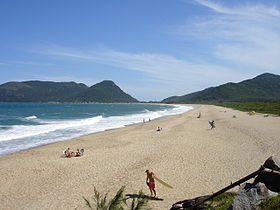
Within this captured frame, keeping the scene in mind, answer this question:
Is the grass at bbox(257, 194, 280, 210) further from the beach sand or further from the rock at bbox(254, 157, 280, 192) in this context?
the beach sand

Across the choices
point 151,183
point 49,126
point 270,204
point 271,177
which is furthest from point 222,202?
point 49,126

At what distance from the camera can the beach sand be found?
30.7 feet

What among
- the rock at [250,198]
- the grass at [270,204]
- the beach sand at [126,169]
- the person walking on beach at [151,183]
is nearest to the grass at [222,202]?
the rock at [250,198]

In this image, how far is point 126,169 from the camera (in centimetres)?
1245

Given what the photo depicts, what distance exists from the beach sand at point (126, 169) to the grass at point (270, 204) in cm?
382

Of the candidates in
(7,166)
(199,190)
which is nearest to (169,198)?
(199,190)

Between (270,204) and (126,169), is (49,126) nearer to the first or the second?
(126,169)

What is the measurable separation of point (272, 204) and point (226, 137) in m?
17.1

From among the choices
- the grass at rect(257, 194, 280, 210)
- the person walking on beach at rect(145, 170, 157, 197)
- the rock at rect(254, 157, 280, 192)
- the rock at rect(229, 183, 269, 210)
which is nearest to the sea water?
the person walking on beach at rect(145, 170, 157, 197)

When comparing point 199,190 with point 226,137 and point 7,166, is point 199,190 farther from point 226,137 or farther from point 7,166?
point 226,137

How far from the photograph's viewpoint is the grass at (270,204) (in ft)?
15.7

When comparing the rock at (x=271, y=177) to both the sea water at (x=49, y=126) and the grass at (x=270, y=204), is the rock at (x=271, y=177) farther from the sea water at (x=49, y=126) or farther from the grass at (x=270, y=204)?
the sea water at (x=49, y=126)

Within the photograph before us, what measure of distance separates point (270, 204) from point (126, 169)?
331 inches

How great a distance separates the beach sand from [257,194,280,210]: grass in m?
3.82
